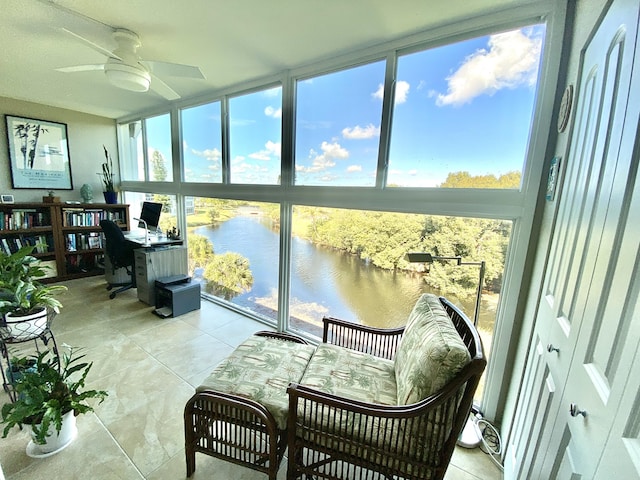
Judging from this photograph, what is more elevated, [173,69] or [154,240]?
[173,69]

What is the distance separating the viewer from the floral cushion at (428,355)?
1032 mm

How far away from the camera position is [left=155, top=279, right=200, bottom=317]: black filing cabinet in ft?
9.84

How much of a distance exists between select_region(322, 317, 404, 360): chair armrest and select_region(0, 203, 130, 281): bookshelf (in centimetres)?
421

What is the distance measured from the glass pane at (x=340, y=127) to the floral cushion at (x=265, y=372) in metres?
1.40

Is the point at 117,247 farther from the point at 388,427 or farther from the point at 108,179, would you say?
the point at 388,427

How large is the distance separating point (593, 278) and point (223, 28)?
8.04 feet

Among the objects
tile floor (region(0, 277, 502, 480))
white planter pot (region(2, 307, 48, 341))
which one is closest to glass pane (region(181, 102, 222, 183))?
tile floor (region(0, 277, 502, 480))

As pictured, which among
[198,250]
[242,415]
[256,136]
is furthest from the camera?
[198,250]

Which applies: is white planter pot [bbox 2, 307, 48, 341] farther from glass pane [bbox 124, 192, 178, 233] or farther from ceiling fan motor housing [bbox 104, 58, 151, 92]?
glass pane [bbox 124, 192, 178, 233]

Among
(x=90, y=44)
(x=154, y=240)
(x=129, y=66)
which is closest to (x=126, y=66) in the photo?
(x=129, y=66)

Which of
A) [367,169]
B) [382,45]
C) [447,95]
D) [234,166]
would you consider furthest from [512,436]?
[234,166]

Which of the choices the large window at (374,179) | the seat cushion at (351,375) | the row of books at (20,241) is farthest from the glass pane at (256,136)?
the row of books at (20,241)

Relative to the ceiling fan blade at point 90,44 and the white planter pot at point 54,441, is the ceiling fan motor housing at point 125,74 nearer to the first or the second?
the ceiling fan blade at point 90,44

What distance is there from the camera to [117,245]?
332 centimetres
